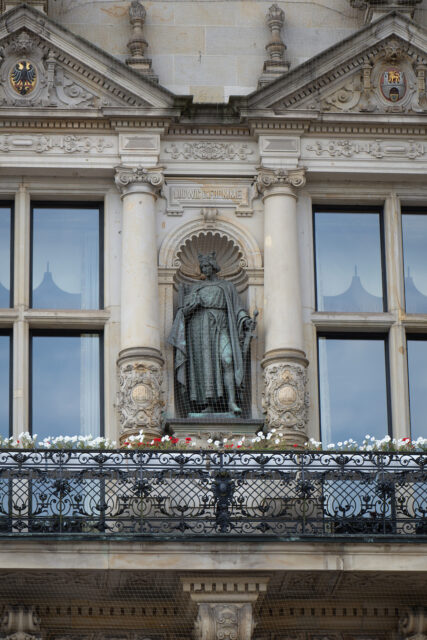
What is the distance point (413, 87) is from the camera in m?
21.6

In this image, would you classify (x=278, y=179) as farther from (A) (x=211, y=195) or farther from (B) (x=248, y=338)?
(B) (x=248, y=338)

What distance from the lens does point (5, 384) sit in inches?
809

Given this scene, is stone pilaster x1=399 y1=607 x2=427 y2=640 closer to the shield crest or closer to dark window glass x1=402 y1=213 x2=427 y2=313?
dark window glass x1=402 y1=213 x2=427 y2=313

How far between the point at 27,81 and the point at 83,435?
156 inches

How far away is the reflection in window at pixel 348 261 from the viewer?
2122 cm

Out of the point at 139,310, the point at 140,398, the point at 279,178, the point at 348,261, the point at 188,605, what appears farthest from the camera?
the point at 348,261

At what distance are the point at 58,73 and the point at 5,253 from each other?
2041 mm

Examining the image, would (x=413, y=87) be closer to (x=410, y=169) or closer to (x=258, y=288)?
(x=410, y=169)

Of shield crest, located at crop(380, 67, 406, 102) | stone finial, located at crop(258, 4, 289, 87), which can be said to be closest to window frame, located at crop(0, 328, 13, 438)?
stone finial, located at crop(258, 4, 289, 87)

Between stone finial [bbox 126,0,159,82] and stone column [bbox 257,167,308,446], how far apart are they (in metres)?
1.76

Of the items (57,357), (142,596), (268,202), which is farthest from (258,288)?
(142,596)

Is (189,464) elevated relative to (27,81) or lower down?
lower down

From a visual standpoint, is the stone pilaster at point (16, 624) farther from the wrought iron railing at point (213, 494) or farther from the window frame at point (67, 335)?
the window frame at point (67, 335)

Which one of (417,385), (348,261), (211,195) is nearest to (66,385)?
(211,195)
